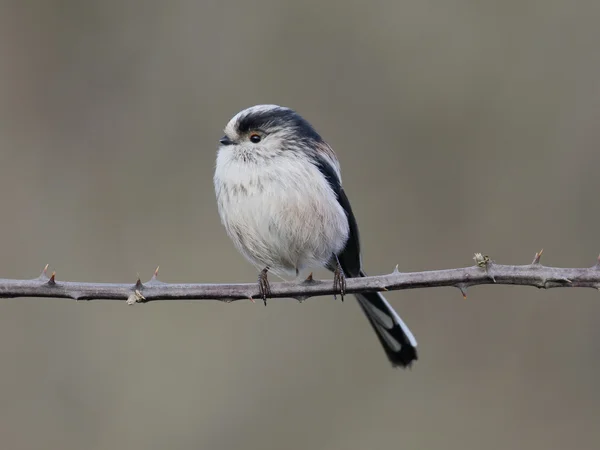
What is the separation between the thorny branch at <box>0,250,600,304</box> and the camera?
10.5ft

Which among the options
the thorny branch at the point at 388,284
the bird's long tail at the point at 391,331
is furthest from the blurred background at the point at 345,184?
the thorny branch at the point at 388,284

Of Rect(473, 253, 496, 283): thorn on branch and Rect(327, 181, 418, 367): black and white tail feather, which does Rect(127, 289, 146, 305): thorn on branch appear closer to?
Rect(473, 253, 496, 283): thorn on branch

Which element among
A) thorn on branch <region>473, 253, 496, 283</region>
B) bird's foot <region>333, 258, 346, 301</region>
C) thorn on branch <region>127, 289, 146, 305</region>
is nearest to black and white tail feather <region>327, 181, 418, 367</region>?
bird's foot <region>333, 258, 346, 301</region>

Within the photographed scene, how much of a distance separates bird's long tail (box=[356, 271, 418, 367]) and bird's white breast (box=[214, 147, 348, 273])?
17.1 inches

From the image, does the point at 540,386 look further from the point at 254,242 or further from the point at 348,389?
the point at 254,242

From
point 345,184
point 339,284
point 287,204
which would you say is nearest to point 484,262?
point 339,284

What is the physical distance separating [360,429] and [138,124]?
329 centimetres

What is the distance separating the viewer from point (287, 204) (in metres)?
4.29

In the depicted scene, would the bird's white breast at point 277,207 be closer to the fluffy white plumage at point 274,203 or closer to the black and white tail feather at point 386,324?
the fluffy white plumage at point 274,203

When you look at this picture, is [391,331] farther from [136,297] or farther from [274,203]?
[136,297]

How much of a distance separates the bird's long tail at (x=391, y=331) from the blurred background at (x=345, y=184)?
136 cm

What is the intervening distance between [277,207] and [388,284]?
1.08m

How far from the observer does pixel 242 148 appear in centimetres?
451

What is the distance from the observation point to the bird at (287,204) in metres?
4.30
